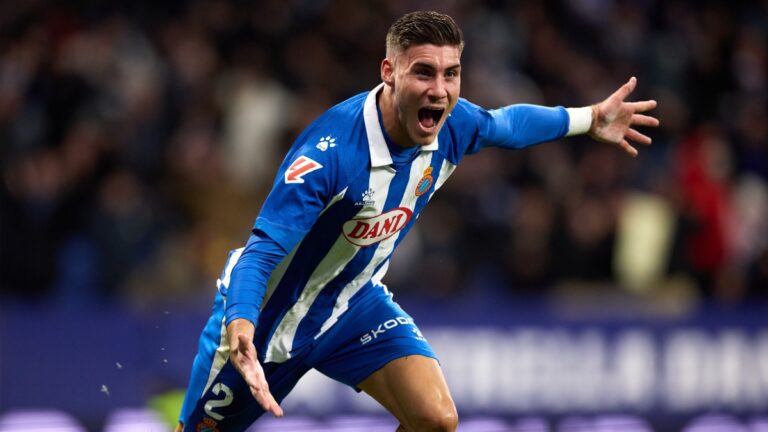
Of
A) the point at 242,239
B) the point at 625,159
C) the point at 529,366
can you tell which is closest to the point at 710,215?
the point at 625,159

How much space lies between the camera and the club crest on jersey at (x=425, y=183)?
18.8 ft

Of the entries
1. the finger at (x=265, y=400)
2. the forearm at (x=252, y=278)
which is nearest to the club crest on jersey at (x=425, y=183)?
the forearm at (x=252, y=278)

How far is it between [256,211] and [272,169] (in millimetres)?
395

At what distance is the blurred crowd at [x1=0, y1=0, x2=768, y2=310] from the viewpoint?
10352 millimetres

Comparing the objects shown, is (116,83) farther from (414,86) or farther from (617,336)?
(414,86)

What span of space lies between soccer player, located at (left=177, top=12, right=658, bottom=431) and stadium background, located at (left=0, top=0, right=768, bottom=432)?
3829mm

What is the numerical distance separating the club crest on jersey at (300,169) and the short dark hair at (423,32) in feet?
1.99

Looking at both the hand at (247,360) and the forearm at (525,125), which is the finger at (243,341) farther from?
the forearm at (525,125)

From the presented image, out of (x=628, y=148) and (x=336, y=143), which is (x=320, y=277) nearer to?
(x=336, y=143)

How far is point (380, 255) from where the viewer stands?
590 cm

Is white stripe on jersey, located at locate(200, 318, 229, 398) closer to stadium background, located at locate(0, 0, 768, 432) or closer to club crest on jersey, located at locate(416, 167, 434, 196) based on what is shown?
club crest on jersey, located at locate(416, 167, 434, 196)

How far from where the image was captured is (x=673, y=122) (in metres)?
12.7

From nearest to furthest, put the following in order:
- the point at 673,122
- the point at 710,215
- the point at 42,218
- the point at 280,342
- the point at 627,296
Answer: the point at 280,342
the point at 42,218
the point at 627,296
the point at 710,215
the point at 673,122

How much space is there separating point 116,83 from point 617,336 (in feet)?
15.6
